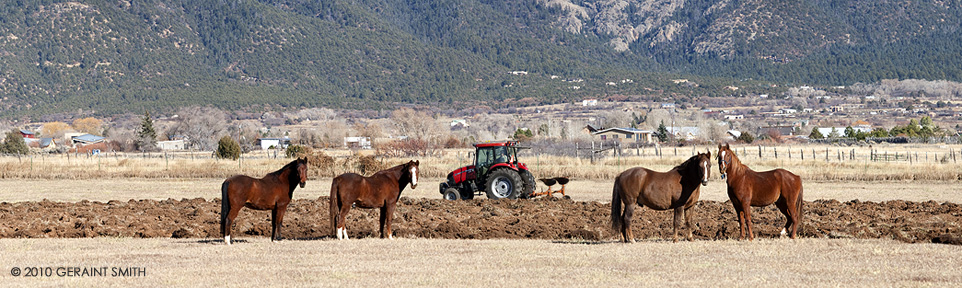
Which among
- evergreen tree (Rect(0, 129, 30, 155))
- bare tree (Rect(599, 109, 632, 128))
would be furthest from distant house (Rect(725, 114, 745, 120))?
evergreen tree (Rect(0, 129, 30, 155))

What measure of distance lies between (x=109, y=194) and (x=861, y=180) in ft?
98.7

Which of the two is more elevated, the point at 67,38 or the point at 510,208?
the point at 67,38

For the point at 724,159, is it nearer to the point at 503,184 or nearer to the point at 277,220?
the point at 277,220

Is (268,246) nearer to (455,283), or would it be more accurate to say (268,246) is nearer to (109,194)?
(455,283)

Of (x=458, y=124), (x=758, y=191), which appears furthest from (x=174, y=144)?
(x=758, y=191)

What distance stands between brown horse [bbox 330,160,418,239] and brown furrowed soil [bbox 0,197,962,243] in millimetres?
1251


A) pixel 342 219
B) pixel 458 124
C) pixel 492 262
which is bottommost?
pixel 492 262

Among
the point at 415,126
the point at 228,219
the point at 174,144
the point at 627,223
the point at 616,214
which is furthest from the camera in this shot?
the point at 415,126

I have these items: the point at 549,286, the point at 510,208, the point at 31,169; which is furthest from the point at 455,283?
the point at 31,169

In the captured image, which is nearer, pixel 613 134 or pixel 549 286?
pixel 549 286

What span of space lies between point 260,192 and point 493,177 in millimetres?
10822

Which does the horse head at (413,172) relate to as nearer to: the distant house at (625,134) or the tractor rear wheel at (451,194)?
the tractor rear wheel at (451,194)

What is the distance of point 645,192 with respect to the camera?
16984mm

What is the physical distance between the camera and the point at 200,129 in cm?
12675
